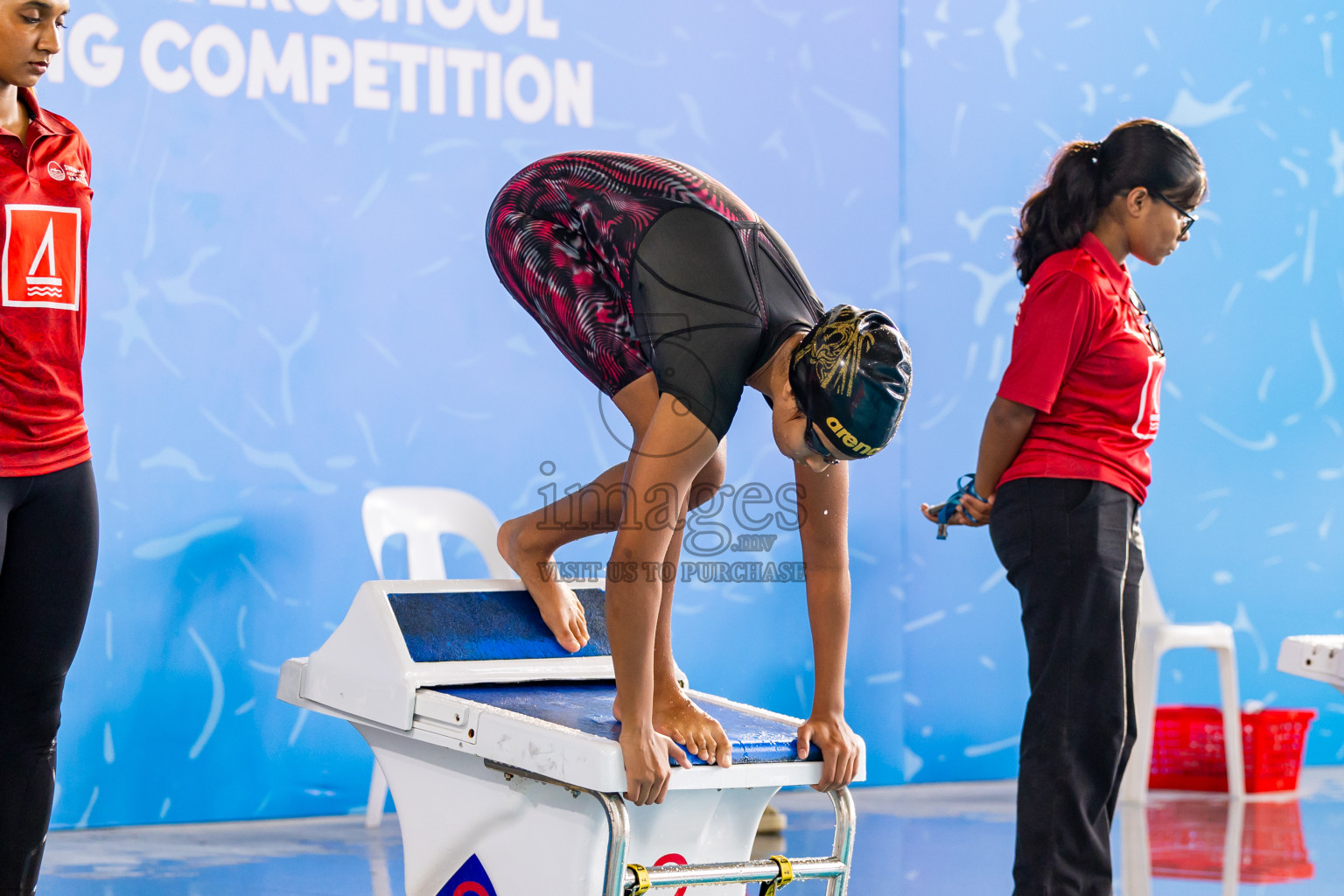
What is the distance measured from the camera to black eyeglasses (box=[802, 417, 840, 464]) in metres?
2.00

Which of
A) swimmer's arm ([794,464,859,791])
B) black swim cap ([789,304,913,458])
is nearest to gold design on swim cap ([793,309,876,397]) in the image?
black swim cap ([789,304,913,458])

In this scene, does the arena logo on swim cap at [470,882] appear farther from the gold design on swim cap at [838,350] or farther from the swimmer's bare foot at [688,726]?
the gold design on swim cap at [838,350]

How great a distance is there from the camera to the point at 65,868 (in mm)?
3414

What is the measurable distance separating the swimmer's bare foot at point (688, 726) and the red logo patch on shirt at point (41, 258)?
1.16 meters

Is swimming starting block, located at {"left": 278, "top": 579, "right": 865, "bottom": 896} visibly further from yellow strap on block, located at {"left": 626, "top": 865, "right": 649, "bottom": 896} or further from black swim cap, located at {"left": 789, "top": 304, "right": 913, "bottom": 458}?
black swim cap, located at {"left": 789, "top": 304, "right": 913, "bottom": 458}

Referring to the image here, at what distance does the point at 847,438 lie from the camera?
197 cm

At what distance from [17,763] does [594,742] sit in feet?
3.52

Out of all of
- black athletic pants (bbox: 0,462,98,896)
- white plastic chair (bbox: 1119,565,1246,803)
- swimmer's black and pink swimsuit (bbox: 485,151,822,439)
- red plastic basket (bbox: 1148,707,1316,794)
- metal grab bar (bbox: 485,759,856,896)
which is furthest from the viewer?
red plastic basket (bbox: 1148,707,1316,794)

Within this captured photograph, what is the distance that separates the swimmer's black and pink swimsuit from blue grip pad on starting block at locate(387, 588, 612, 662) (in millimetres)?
500

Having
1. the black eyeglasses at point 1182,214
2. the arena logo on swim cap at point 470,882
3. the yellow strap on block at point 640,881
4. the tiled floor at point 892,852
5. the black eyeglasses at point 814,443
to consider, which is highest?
the black eyeglasses at point 1182,214

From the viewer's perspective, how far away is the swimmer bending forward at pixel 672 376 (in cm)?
198

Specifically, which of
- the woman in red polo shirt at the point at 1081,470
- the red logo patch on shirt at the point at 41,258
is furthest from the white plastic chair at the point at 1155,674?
the red logo patch on shirt at the point at 41,258

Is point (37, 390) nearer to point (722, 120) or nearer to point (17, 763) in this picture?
point (17, 763)

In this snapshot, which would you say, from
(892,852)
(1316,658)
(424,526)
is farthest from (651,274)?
(892,852)
